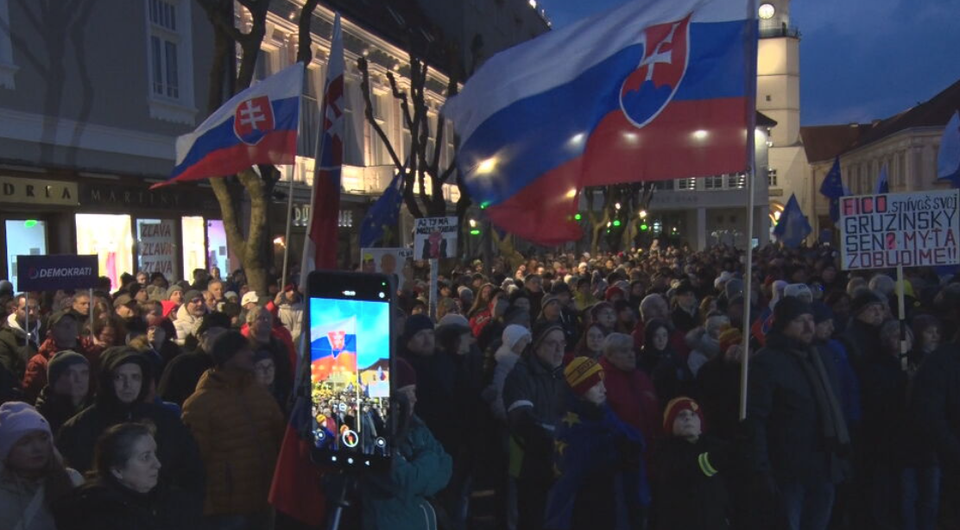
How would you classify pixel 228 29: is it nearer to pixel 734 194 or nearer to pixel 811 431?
pixel 811 431

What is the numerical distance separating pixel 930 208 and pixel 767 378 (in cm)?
364

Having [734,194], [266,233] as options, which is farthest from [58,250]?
[734,194]

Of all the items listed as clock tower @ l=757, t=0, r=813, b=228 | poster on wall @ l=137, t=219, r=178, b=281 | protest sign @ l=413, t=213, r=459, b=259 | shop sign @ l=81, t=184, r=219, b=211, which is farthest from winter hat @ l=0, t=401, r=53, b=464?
clock tower @ l=757, t=0, r=813, b=228

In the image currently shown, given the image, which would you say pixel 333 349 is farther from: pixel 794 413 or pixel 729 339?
pixel 729 339

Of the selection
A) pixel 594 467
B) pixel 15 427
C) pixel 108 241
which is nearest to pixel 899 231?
pixel 594 467

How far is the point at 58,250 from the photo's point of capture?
16.7 metres

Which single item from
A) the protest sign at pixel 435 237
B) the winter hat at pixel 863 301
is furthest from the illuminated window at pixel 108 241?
the winter hat at pixel 863 301

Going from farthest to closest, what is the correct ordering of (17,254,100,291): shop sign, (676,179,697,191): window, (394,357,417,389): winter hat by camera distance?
1. (676,179,697,191): window
2. (17,254,100,291): shop sign
3. (394,357,417,389): winter hat

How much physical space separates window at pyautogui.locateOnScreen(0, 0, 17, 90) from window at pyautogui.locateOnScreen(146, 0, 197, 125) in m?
3.60

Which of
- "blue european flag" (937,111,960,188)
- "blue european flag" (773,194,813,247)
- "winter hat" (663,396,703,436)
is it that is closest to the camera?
"winter hat" (663,396,703,436)

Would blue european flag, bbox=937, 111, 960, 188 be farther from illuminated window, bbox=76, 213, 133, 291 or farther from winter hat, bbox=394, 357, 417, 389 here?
illuminated window, bbox=76, 213, 133, 291

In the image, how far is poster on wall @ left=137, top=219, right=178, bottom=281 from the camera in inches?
740

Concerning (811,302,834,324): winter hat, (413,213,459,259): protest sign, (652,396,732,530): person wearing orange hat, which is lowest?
(652,396,732,530): person wearing orange hat

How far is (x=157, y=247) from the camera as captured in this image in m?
19.3
